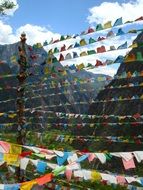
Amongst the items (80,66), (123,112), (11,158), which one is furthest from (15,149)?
(123,112)

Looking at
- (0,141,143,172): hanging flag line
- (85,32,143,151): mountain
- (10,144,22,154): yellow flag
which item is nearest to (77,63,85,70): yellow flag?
(0,141,143,172): hanging flag line

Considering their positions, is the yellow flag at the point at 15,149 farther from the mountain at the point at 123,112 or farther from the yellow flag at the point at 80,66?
the mountain at the point at 123,112

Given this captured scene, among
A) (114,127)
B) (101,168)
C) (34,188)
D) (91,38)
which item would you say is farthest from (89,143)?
(34,188)

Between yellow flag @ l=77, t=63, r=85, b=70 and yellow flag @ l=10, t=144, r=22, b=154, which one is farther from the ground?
yellow flag @ l=77, t=63, r=85, b=70

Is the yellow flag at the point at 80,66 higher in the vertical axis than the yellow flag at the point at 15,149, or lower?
higher

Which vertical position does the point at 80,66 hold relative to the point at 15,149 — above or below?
above

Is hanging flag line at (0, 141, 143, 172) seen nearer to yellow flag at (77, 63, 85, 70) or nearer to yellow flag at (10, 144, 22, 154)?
yellow flag at (10, 144, 22, 154)

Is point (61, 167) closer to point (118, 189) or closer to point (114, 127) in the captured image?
point (118, 189)

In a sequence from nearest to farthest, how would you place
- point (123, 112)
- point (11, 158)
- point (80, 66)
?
point (11, 158), point (80, 66), point (123, 112)

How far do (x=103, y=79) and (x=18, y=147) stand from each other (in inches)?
346

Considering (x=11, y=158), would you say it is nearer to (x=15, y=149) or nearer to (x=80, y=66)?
(x=15, y=149)

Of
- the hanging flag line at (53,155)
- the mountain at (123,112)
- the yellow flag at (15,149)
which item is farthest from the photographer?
the mountain at (123,112)

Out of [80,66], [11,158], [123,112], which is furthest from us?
[123,112]

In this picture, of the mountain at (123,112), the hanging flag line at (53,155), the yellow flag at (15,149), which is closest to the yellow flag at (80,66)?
the hanging flag line at (53,155)
